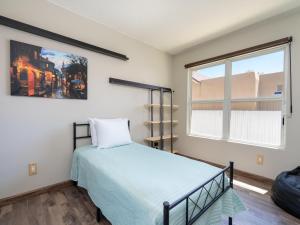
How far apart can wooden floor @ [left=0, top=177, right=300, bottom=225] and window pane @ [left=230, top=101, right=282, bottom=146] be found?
872mm

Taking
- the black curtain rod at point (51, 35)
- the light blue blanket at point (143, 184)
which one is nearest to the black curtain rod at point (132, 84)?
the black curtain rod at point (51, 35)

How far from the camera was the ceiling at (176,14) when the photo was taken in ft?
6.34

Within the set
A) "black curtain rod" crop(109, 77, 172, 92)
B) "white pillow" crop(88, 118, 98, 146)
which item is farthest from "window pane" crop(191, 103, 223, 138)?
"white pillow" crop(88, 118, 98, 146)

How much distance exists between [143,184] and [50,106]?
5.37ft

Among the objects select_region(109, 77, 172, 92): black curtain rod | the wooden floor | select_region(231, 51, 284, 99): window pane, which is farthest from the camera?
select_region(109, 77, 172, 92): black curtain rod

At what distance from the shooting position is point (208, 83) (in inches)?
122

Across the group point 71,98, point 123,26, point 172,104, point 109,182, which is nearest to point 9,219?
point 109,182

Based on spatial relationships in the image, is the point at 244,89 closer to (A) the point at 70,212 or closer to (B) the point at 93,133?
(B) the point at 93,133

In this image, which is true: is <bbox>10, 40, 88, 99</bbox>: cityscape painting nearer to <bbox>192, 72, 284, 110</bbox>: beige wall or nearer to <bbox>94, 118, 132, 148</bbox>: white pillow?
<bbox>94, 118, 132, 148</bbox>: white pillow

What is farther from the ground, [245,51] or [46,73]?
[245,51]

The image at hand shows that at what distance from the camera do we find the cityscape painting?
5.70 feet

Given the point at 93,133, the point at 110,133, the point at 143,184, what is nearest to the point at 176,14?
the point at 110,133

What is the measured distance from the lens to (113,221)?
116cm

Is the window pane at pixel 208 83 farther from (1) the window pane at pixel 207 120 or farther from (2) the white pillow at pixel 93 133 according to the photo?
(2) the white pillow at pixel 93 133
